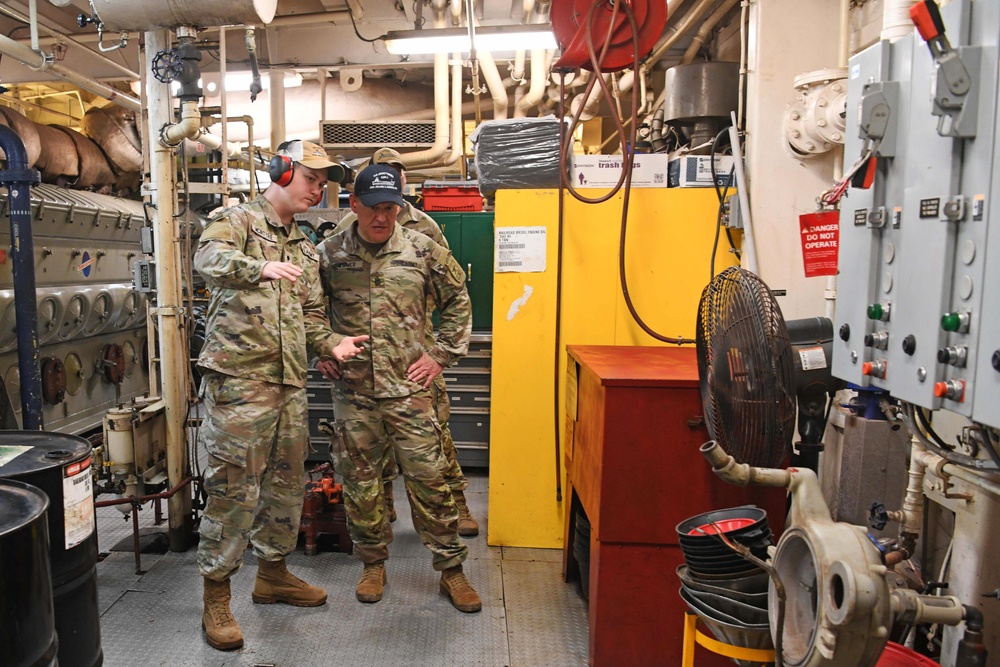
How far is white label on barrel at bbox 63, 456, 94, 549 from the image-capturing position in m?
1.64

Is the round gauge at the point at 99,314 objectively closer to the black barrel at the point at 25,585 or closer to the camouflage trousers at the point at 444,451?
the camouflage trousers at the point at 444,451

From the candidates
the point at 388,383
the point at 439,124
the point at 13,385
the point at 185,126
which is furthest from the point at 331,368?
the point at 439,124

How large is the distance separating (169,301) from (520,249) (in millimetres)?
1630

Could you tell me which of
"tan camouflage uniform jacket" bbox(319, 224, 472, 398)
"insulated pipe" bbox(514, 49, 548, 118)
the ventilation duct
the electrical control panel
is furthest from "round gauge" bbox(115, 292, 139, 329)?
the electrical control panel

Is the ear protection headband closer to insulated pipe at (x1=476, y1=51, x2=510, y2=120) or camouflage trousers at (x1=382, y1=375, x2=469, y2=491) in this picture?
camouflage trousers at (x1=382, y1=375, x2=469, y2=491)

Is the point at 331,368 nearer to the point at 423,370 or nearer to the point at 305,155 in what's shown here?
the point at 423,370

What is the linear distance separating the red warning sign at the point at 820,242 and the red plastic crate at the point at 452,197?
2.67m

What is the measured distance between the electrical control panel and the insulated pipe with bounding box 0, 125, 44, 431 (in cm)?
345

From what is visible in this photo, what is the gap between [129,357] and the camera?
5.74 meters

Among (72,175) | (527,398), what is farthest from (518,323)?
(72,175)

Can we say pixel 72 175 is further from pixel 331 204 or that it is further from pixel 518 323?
pixel 518 323

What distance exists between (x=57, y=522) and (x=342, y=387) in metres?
1.18

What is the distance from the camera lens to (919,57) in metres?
1.34

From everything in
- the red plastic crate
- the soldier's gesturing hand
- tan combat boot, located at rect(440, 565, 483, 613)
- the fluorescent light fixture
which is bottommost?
tan combat boot, located at rect(440, 565, 483, 613)
